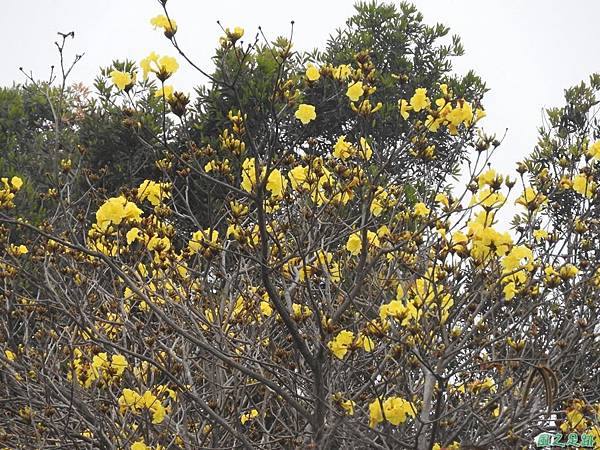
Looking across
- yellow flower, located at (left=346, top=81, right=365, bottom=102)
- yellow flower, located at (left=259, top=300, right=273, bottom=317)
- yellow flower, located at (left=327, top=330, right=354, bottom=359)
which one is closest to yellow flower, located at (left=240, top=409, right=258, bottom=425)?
yellow flower, located at (left=259, top=300, right=273, bottom=317)

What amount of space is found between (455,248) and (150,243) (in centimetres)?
142

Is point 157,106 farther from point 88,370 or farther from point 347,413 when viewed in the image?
point 347,413

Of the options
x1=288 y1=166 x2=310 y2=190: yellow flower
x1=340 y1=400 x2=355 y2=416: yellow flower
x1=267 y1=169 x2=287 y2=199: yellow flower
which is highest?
x1=288 y1=166 x2=310 y2=190: yellow flower

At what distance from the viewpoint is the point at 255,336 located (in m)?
4.43

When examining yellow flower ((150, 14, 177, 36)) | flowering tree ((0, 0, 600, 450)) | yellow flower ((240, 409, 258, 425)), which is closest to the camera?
yellow flower ((150, 14, 177, 36))

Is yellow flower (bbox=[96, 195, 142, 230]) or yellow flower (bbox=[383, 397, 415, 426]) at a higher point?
yellow flower (bbox=[96, 195, 142, 230])

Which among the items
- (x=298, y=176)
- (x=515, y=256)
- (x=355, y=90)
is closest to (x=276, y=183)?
(x=298, y=176)

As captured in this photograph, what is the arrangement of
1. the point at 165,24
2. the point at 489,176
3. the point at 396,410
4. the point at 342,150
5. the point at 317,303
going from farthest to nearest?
the point at 317,303
the point at 342,150
the point at 489,176
the point at 396,410
the point at 165,24

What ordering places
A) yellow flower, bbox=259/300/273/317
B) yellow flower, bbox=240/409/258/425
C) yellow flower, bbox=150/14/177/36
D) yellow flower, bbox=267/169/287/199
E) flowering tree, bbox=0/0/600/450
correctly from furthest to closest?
yellow flower, bbox=259/300/273/317
yellow flower, bbox=240/409/258/425
yellow flower, bbox=267/169/287/199
flowering tree, bbox=0/0/600/450
yellow flower, bbox=150/14/177/36

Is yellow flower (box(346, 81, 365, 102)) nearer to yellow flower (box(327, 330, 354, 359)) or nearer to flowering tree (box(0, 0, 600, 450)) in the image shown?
flowering tree (box(0, 0, 600, 450))

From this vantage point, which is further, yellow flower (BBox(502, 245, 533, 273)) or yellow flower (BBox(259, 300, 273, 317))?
yellow flower (BBox(259, 300, 273, 317))

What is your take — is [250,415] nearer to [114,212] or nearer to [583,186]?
[114,212]

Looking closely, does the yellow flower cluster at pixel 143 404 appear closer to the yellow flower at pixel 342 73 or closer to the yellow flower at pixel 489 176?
the yellow flower at pixel 342 73

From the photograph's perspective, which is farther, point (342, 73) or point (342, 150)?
point (342, 150)
